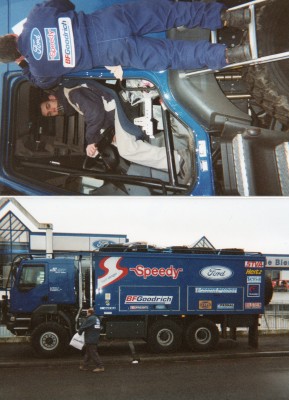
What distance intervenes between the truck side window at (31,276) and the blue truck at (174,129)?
47.6 inches

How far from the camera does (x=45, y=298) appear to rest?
9.27m

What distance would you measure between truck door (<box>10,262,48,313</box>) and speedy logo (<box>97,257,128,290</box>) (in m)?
0.90

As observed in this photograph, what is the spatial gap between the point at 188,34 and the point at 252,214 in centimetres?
289

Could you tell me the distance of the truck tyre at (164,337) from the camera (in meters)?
9.32

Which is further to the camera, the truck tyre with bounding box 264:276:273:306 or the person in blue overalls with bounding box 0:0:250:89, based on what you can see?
the truck tyre with bounding box 264:276:273:306

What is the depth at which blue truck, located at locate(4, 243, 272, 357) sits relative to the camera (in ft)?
30.3

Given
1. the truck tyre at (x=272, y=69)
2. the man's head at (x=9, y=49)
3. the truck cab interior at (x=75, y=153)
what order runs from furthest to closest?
1. the truck cab interior at (x=75, y=153)
2. the man's head at (x=9, y=49)
3. the truck tyre at (x=272, y=69)

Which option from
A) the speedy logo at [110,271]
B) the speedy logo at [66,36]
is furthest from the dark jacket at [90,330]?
the speedy logo at [66,36]

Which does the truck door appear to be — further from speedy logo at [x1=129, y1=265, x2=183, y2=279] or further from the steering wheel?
the steering wheel

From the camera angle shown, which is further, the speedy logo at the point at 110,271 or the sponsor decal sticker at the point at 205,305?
the sponsor decal sticker at the point at 205,305

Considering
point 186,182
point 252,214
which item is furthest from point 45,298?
point 252,214

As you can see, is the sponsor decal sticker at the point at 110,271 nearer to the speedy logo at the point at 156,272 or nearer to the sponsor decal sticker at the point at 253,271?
the speedy logo at the point at 156,272

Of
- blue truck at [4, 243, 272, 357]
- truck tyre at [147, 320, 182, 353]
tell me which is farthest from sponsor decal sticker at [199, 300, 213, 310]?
truck tyre at [147, 320, 182, 353]

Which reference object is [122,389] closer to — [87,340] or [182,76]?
[87,340]
